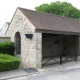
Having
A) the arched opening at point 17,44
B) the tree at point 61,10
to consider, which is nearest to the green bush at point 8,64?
the arched opening at point 17,44

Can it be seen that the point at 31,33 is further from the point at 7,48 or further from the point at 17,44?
the point at 17,44

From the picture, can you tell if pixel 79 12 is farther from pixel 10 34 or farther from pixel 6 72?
pixel 6 72

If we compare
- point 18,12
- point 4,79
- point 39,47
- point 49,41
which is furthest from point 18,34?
point 4,79

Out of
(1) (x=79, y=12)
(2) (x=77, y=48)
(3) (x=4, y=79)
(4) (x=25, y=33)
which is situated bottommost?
(3) (x=4, y=79)

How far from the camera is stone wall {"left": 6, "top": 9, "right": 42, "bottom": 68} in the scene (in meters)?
10.1

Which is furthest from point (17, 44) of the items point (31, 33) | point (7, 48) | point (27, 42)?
point (31, 33)

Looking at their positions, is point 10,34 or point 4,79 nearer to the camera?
point 4,79

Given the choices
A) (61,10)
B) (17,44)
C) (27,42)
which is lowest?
(17,44)

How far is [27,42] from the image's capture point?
1087 centimetres

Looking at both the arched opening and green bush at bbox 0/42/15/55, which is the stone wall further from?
green bush at bbox 0/42/15/55

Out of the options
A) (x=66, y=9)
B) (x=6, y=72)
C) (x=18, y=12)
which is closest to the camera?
(x=6, y=72)

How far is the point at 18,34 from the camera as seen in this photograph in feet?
41.2

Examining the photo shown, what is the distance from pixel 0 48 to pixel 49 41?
225 inches

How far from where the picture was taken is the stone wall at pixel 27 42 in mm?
10083
